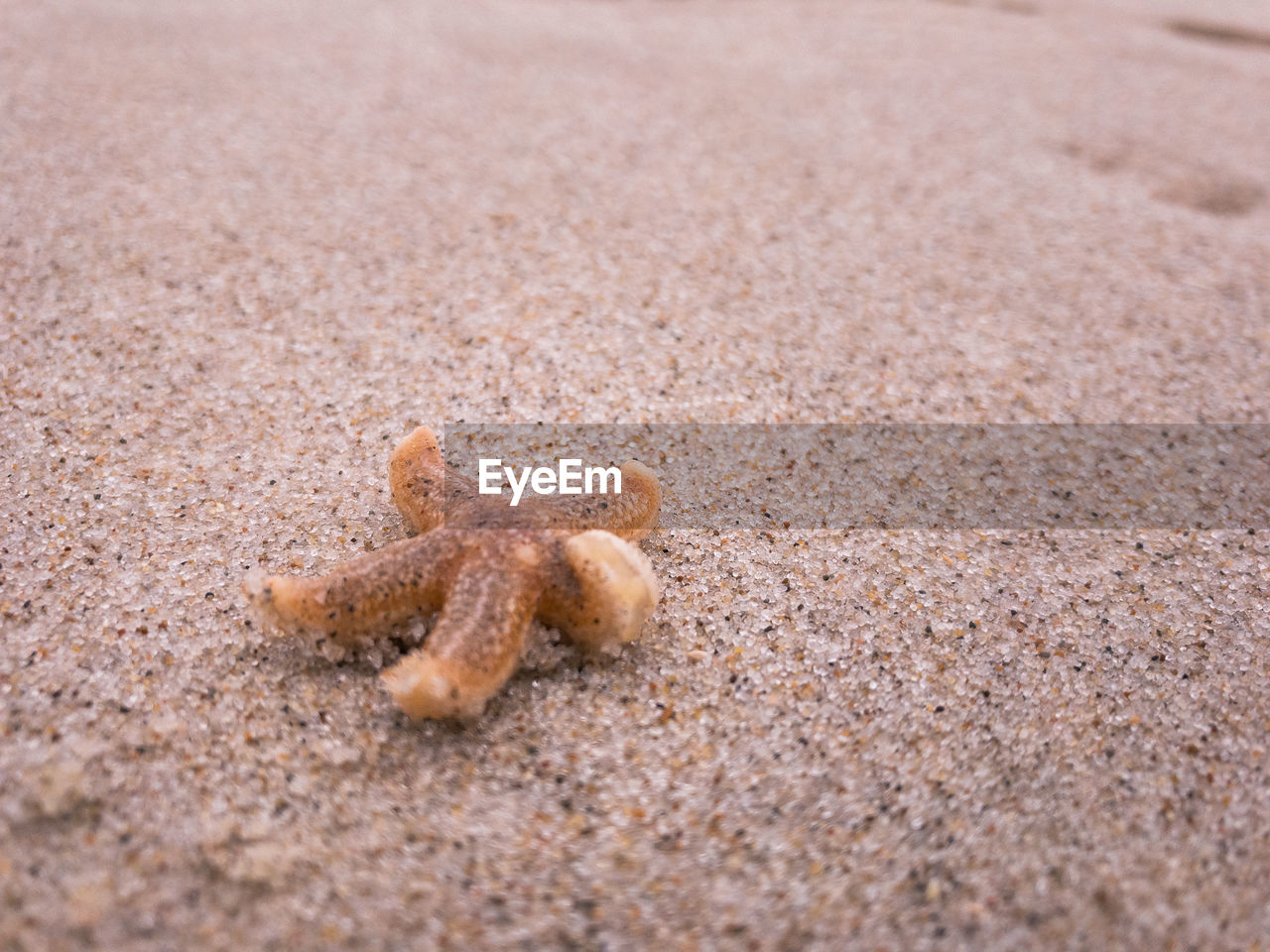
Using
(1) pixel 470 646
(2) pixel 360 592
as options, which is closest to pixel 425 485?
(2) pixel 360 592

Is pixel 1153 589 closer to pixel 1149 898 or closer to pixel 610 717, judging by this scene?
pixel 1149 898

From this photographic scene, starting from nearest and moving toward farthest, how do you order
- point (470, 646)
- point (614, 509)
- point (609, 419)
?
point (470, 646) < point (614, 509) < point (609, 419)

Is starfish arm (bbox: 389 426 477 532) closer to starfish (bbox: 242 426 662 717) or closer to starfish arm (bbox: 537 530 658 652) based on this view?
starfish (bbox: 242 426 662 717)

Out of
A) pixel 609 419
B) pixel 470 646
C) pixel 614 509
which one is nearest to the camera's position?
pixel 470 646

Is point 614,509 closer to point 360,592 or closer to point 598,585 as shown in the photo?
point 598,585

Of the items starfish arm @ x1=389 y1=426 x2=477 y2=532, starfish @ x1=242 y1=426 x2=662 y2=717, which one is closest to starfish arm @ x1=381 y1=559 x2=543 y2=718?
starfish @ x1=242 y1=426 x2=662 y2=717

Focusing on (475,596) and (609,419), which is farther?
(609,419)

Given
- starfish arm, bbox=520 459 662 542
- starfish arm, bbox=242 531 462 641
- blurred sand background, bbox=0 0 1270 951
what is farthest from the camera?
starfish arm, bbox=520 459 662 542

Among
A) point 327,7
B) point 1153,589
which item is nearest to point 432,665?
point 1153,589
